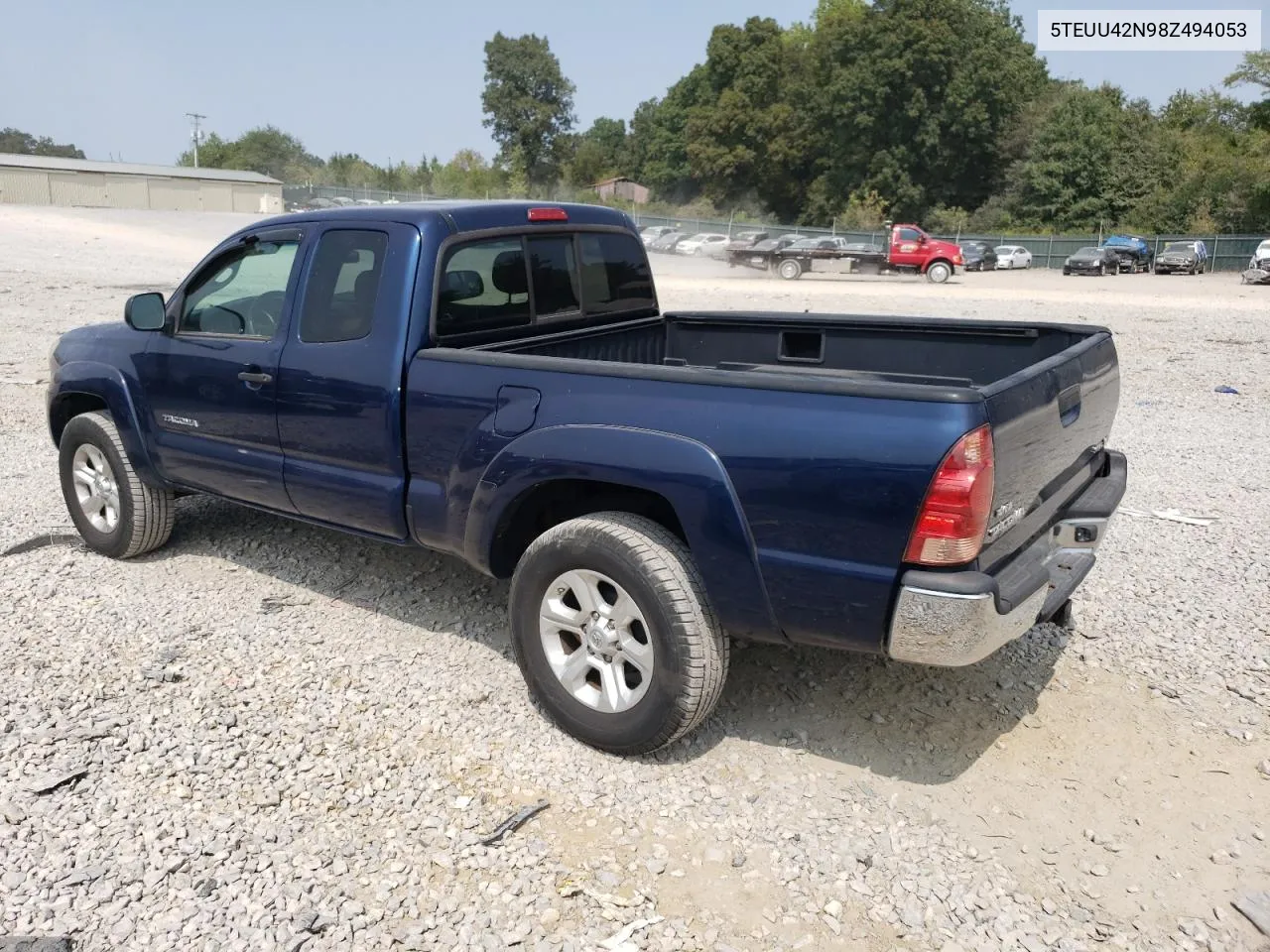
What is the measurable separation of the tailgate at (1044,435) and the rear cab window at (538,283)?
7.14 feet

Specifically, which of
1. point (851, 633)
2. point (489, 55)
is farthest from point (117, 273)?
point (489, 55)

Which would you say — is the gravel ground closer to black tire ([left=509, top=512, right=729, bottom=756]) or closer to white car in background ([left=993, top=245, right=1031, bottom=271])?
black tire ([left=509, top=512, right=729, bottom=756])

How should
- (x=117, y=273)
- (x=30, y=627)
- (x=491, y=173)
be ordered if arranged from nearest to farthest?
(x=30, y=627), (x=117, y=273), (x=491, y=173)

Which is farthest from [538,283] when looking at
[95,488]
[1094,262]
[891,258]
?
[1094,262]

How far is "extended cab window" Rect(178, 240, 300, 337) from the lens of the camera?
4598 mm

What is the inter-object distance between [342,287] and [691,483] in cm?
192

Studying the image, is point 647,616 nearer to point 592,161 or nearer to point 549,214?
point 549,214

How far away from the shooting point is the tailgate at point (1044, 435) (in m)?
3.04

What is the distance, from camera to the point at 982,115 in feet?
217

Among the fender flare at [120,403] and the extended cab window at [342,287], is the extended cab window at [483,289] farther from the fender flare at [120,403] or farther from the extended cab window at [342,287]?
the fender flare at [120,403]

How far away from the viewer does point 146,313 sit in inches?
193

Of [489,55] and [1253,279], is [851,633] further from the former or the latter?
[489,55]

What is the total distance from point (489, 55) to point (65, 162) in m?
38.4

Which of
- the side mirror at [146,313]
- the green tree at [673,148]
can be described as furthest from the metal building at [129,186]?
the side mirror at [146,313]
